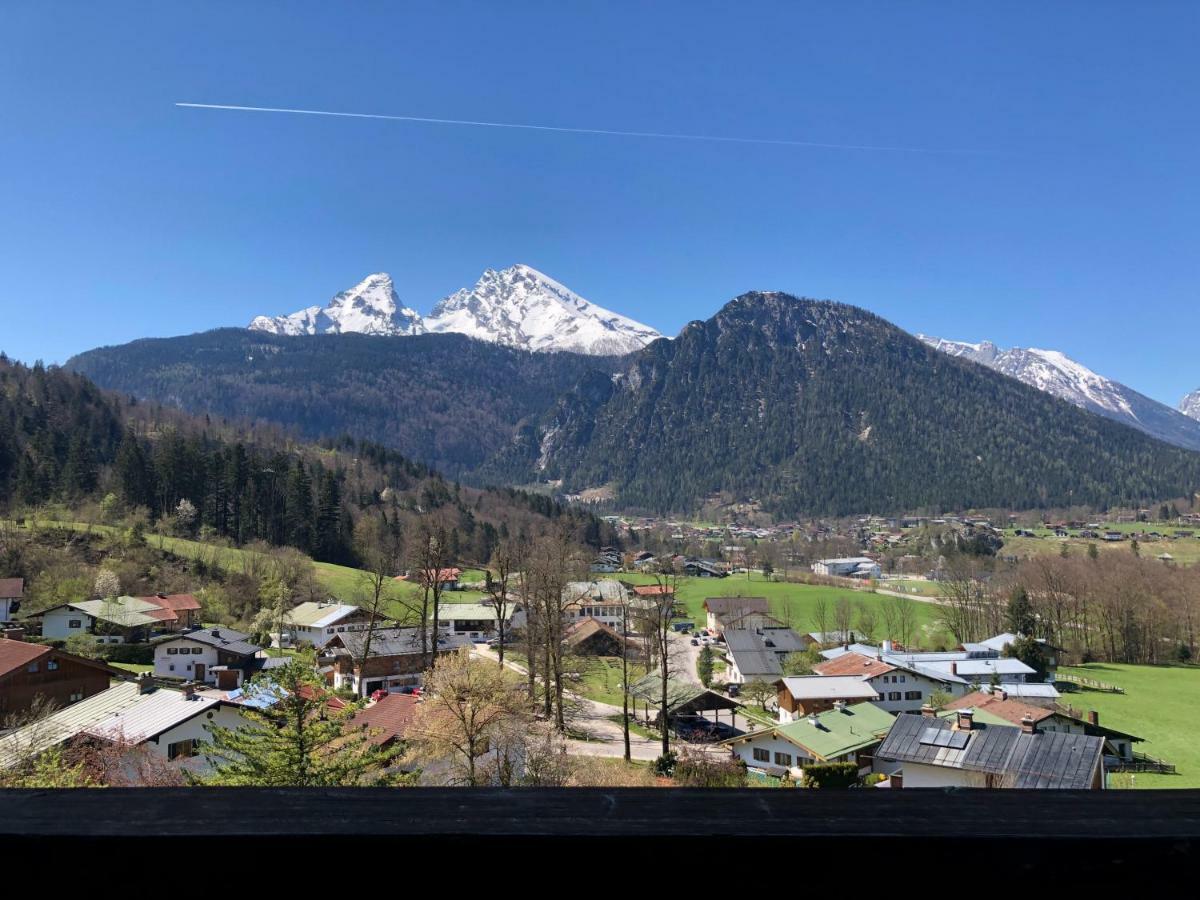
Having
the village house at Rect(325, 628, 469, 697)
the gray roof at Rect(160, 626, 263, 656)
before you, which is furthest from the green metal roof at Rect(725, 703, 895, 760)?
the gray roof at Rect(160, 626, 263, 656)

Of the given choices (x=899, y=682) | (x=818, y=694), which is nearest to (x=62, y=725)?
(x=818, y=694)

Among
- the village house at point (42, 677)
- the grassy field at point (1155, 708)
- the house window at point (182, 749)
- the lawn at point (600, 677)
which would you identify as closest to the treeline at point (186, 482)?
the lawn at point (600, 677)

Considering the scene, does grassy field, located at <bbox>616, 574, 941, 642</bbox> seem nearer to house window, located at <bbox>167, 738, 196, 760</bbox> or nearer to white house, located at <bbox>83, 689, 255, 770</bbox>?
white house, located at <bbox>83, 689, 255, 770</bbox>

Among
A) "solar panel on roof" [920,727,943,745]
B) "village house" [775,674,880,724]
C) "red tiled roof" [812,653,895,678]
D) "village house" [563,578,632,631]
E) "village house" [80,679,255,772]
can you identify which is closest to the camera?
"village house" [80,679,255,772]

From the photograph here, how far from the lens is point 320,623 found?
53719 millimetres

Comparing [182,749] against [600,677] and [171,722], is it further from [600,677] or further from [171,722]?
[600,677]

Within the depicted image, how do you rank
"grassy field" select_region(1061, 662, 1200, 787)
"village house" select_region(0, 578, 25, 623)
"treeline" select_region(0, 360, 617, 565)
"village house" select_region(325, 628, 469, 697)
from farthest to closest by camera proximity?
1. "treeline" select_region(0, 360, 617, 565)
2. "village house" select_region(0, 578, 25, 623)
3. "village house" select_region(325, 628, 469, 697)
4. "grassy field" select_region(1061, 662, 1200, 787)

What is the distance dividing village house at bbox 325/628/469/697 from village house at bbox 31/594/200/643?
1150 centimetres

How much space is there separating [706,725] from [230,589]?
1524 inches

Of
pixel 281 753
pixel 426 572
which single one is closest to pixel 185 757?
pixel 281 753

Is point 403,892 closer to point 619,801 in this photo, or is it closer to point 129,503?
point 619,801

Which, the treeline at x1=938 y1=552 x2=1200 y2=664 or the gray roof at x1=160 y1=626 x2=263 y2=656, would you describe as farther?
the treeline at x1=938 y1=552 x2=1200 y2=664

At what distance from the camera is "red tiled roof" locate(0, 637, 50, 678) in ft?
96.7

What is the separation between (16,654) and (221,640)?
46.1 ft
